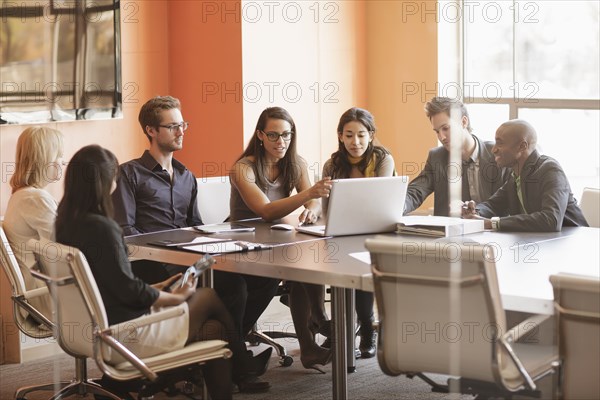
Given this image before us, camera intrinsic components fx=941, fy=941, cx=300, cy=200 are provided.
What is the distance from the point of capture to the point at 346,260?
3.10 meters

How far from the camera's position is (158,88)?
5.30 metres

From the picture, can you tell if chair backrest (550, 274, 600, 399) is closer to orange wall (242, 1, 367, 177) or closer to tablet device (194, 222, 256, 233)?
tablet device (194, 222, 256, 233)

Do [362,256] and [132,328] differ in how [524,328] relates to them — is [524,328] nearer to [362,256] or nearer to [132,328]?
[362,256]

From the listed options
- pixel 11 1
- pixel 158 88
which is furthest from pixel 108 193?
pixel 158 88

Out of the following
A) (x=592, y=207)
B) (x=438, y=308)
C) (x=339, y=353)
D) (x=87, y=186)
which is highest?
(x=87, y=186)

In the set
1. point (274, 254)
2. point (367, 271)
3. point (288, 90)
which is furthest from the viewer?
point (288, 90)

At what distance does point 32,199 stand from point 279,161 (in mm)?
1143

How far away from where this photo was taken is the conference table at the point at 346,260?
279 cm

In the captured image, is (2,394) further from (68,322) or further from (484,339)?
(484,339)

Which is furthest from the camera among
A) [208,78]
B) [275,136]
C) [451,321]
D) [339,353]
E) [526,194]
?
[208,78]

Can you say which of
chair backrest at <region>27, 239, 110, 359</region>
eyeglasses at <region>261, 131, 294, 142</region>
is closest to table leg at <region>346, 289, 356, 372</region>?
eyeglasses at <region>261, 131, 294, 142</region>

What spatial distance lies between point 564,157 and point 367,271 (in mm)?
2523

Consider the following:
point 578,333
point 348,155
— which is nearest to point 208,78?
point 348,155

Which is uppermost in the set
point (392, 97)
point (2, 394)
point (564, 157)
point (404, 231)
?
point (392, 97)
